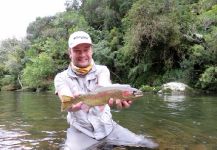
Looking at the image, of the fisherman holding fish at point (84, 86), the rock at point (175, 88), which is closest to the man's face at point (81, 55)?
the fisherman holding fish at point (84, 86)

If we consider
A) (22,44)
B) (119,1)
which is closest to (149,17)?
(119,1)

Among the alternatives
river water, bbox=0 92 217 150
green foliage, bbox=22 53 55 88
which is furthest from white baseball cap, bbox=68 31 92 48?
green foliage, bbox=22 53 55 88

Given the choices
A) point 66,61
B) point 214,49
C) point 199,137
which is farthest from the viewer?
point 66,61

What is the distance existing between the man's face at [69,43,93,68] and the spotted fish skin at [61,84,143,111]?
81 cm

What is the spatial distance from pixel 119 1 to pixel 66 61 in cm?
765

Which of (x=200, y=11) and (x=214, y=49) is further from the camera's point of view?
(x=200, y=11)

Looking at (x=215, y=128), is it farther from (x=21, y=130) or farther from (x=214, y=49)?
(x=214, y=49)

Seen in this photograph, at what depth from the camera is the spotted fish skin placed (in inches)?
170

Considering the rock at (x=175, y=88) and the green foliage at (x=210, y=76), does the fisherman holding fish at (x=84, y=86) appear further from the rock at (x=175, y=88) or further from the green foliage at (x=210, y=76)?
the green foliage at (x=210, y=76)

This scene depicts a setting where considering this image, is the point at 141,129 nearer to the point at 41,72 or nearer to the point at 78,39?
the point at 78,39

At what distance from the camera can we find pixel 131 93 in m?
4.31

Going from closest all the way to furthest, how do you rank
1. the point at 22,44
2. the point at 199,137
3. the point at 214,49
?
the point at 199,137, the point at 214,49, the point at 22,44

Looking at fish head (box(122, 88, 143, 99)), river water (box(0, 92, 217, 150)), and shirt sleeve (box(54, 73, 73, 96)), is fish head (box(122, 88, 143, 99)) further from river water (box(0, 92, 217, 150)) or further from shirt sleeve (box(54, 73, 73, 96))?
river water (box(0, 92, 217, 150))

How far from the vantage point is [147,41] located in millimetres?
26203
